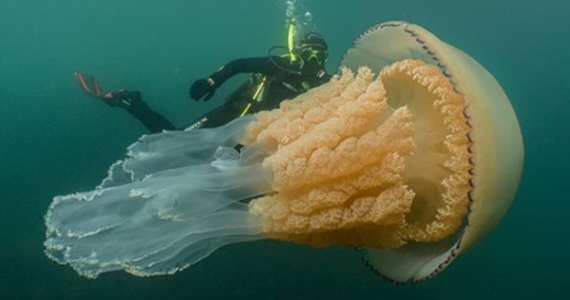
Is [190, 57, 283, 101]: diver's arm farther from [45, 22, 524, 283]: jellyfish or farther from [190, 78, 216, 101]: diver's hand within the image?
[45, 22, 524, 283]: jellyfish

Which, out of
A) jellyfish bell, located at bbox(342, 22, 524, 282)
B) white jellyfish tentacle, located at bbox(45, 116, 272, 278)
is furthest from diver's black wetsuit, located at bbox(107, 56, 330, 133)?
white jellyfish tentacle, located at bbox(45, 116, 272, 278)

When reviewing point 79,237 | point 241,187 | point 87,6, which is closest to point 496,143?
point 241,187

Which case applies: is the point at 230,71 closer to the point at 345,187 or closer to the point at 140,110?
the point at 140,110

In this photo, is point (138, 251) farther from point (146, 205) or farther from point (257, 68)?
point (257, 68)

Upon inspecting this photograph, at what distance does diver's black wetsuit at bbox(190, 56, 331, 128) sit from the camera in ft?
17.7

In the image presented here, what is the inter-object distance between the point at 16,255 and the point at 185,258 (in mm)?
9915

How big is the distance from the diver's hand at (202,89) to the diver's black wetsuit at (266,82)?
7 cm

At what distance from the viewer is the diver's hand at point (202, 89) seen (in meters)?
5.46

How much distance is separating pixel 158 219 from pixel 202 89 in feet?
9.81

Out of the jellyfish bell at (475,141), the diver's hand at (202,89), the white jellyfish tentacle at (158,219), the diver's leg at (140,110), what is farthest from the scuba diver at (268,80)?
the white jellyfish tentacle at (158,219)

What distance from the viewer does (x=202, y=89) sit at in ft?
18.1

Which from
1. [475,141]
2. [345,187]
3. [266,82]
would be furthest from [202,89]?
[475,141]

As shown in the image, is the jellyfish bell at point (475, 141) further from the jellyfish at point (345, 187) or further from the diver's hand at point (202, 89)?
the diver's hand at point (202, 89)

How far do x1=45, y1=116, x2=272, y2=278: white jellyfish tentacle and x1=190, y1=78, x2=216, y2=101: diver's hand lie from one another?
264cm
